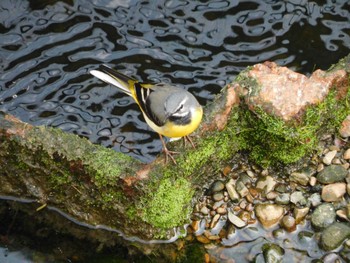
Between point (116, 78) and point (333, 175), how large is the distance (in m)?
2.57

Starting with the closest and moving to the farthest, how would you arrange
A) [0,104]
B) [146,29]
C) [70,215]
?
[70,215], [0,104], [146,29]

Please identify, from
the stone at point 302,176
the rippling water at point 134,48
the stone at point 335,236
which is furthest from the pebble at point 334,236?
the rippling water at point 134,48

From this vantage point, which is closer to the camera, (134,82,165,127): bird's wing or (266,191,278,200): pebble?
(134,82,165,127): bird's wing

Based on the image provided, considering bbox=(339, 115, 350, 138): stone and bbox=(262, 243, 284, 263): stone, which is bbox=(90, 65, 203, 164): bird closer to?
bbox=(262, 243, 284, 263): stone

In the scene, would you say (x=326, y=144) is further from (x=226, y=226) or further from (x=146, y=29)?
(x=146, y=29)

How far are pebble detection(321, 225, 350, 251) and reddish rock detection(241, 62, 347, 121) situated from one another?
120 centimetres

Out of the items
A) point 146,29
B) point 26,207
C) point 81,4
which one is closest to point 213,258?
point 26,207

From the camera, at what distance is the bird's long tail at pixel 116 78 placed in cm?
637

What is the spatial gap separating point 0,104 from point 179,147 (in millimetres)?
2865

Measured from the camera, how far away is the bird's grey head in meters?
5.36

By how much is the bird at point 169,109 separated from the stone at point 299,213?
1341 mm

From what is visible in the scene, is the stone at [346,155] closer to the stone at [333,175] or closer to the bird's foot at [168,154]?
the stone at [333,175]

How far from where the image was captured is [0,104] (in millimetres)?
7441

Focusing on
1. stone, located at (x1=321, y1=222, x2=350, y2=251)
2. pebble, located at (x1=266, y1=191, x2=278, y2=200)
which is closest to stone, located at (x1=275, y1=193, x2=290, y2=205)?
pebble, located at (x1=266, y1=191, x2=278, y2=200)
